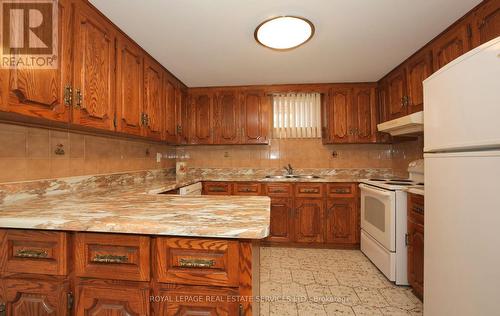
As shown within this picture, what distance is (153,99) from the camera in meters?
2.35

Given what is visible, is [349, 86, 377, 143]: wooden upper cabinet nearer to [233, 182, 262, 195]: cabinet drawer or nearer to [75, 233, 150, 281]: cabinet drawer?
[233, 182, 262, 195]: cabinet drawer

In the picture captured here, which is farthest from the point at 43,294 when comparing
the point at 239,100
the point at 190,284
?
the point at 239,100

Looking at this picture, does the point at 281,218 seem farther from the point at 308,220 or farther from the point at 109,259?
the point at 109,259

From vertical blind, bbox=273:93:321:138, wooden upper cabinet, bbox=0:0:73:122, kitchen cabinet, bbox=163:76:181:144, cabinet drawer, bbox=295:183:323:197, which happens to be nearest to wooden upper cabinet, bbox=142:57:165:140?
kitchen cabinet, bbox=163:76:181:144

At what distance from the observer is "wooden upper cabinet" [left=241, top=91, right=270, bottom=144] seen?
10.6 feet

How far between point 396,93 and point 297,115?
1251 millimetres

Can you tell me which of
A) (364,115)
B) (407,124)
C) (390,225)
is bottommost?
(390,225)

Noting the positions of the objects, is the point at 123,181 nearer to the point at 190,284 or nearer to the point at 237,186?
the point at 237,186

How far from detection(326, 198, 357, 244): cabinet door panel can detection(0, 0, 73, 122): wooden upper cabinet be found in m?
2.78

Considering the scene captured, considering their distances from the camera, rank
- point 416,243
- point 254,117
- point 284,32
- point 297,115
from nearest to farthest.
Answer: point 284,32, point 416,243, point 254,117, point 297,115

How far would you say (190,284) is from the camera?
0.83 m

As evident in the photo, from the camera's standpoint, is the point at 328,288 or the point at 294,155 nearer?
the point at 328,288

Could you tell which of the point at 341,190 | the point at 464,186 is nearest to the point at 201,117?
the point at 341,190

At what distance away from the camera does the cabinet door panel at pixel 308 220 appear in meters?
2.88
